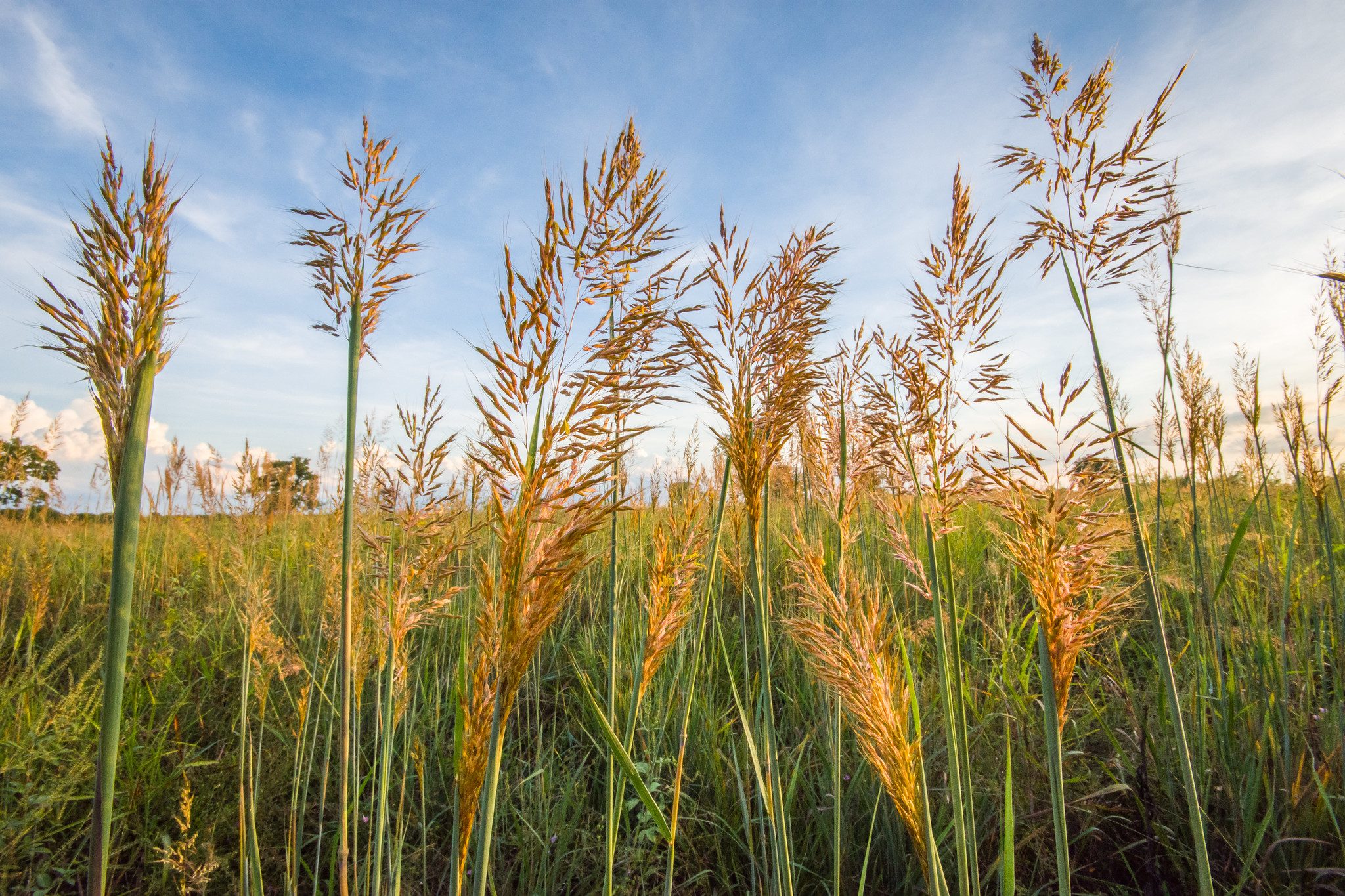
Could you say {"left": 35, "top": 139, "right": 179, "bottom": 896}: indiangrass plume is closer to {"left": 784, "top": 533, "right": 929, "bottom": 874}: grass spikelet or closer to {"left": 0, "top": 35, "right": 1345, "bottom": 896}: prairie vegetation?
{"left": 0, "top": 35, "right": 1345, "bottom": 896}: prairie vegetation

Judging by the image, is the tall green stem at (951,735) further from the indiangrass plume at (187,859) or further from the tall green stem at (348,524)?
the indiangrass plume at (187,859)

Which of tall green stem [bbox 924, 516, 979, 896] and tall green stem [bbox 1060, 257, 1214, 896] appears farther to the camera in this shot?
tall green stem [bbox 924, 516, 979, 896]

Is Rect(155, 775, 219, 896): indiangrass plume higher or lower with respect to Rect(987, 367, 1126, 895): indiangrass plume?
lower

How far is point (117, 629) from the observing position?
78 centimetres

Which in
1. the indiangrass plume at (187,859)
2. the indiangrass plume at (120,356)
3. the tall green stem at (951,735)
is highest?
the indiangrass plume at (120,356)

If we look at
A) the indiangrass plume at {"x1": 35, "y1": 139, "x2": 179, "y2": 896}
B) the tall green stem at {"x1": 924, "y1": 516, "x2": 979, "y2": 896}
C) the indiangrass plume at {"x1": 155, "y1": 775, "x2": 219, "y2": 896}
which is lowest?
the indiangrass plume at {"x1": 155, "y1": 775, "x2": 219, "y2": 896}

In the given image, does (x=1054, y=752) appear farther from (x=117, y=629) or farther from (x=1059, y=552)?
(x=117, y=629)

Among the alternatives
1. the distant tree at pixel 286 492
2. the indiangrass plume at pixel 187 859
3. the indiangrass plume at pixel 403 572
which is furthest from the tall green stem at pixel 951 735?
the distant tree at pixel 286 492

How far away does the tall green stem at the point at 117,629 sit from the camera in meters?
0.75

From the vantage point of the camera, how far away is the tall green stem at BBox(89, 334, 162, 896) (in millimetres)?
750

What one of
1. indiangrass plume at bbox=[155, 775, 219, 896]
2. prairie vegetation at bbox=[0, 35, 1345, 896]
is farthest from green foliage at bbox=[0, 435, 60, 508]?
indiangrass plume at bbox=[155, 775, 219, 896]

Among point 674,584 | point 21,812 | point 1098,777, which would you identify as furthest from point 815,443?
point 21,812

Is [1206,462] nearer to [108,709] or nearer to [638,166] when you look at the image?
[638,166]

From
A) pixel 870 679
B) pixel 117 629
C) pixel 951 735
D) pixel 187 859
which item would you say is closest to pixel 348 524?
pixel 117 629
